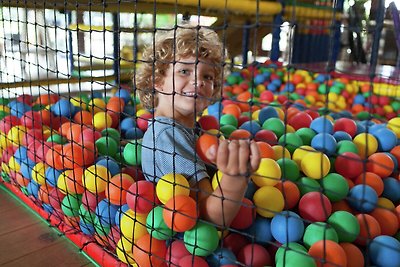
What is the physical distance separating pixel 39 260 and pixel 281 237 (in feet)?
1.91

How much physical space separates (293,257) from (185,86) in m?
0.43

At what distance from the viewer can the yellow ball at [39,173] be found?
1158 mm

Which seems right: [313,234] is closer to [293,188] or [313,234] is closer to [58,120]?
[293,188]

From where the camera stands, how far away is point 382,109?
2.21m

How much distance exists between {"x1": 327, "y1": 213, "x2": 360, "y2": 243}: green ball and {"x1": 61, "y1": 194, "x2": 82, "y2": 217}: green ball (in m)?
0.62

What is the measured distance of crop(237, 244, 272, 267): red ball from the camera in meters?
0.79

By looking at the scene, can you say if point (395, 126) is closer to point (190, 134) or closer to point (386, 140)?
point (386, 140)

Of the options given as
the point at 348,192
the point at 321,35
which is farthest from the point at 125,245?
the point at 321,35

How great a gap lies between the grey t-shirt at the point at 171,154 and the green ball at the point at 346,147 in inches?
15.6

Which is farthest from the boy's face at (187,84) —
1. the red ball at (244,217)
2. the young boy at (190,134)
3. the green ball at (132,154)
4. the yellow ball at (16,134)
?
the yellow ball at (16,134)

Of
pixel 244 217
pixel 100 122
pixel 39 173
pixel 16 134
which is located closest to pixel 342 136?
pixel 244 217

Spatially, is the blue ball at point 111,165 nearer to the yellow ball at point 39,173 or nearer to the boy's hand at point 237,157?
the yellow ball at point 39,173

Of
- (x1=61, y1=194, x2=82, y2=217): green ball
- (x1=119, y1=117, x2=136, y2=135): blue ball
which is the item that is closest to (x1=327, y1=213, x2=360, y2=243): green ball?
(x1=61, y1=194, x2=82, y2=217): green ball

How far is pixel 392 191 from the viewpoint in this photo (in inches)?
39.9
